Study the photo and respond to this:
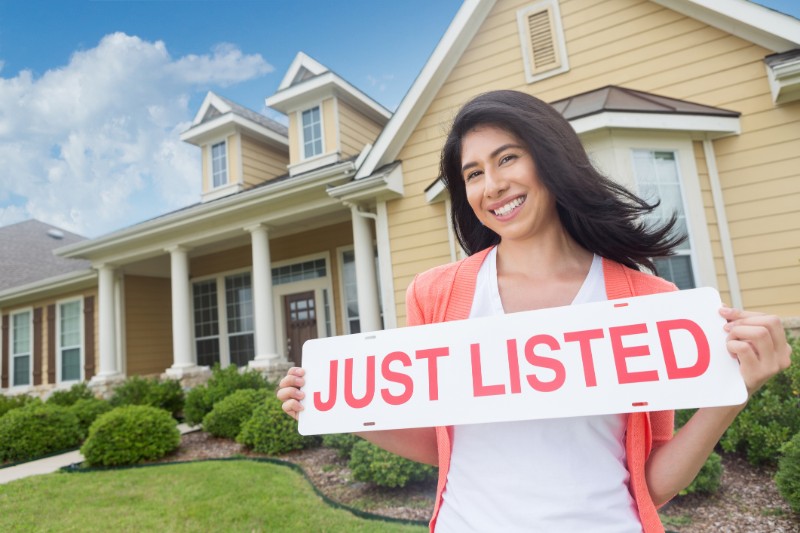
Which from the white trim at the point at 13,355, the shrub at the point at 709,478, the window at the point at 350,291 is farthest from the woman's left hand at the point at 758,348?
the white trim at the point at 13,355

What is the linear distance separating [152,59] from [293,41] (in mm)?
21912

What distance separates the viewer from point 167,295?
15047mm

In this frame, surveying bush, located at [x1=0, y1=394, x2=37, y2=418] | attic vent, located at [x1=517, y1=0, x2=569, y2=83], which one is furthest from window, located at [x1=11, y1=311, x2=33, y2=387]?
attic vent, located at [x1=517, y1=0, x2=569, y2=83]

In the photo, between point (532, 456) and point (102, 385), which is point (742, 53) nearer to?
point (532, 456)

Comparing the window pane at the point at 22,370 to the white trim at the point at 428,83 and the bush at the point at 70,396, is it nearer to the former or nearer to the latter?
the bush at the point at 70,396

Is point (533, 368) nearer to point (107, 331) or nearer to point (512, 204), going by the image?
point (512, 204)

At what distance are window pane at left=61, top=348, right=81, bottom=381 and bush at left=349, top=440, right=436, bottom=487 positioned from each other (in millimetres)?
13277

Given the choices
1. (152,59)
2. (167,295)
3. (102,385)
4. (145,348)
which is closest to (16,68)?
(152,59)

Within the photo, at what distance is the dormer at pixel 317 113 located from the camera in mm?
10859

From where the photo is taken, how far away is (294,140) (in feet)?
37.3

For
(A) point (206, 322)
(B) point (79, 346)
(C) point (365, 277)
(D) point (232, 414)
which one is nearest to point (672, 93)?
(C) point (365, 277)

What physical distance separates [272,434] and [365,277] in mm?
3226

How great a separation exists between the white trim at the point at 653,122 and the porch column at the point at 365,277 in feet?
13.2

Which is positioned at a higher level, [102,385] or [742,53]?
[742,53]
